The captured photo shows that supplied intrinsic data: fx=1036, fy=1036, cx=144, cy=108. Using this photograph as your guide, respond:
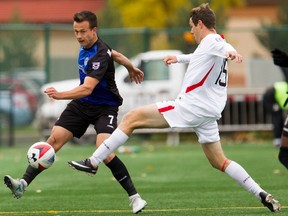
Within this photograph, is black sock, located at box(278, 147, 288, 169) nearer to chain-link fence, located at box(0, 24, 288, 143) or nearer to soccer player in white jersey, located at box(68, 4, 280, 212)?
soccer player in white jersey, located at box(68, 4, 280, 212)

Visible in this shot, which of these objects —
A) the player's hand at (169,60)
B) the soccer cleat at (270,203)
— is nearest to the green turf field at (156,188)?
the soccer cleat at (270,203)

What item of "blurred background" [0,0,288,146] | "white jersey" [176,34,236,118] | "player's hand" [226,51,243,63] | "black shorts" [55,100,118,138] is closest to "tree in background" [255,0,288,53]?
"blurred background" [0,0,288,146]

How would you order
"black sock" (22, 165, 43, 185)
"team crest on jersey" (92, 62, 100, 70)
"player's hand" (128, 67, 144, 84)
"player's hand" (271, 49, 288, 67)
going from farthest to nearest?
"player's hand" (271, 49, 288, 67)
"player's hand" (128, 67, 144, 84)
"black sock" (22, 165, 43, 185)
"team crest on jersey" (92, 62, 100, 70)

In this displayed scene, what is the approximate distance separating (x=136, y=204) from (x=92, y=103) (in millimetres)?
1198

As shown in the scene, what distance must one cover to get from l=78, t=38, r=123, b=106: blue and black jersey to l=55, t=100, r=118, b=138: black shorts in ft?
0.21

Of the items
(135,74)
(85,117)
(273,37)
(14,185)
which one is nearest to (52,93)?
(85,117)

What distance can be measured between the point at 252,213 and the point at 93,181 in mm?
4623

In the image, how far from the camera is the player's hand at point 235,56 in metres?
9.67

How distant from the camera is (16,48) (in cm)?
2502

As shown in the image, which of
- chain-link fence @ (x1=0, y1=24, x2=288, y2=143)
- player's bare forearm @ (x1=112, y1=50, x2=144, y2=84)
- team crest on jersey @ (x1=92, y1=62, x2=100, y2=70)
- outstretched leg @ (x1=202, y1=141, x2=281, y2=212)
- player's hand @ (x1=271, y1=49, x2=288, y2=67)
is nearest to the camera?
outstretched leg @ (x1=202, y1=141, x2=281, y2=212)

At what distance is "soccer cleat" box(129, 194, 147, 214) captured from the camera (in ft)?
34.7

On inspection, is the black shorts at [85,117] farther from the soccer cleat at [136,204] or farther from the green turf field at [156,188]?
the green turf field at [156,188]

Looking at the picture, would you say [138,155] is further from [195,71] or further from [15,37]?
[195,71]

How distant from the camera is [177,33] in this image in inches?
985
